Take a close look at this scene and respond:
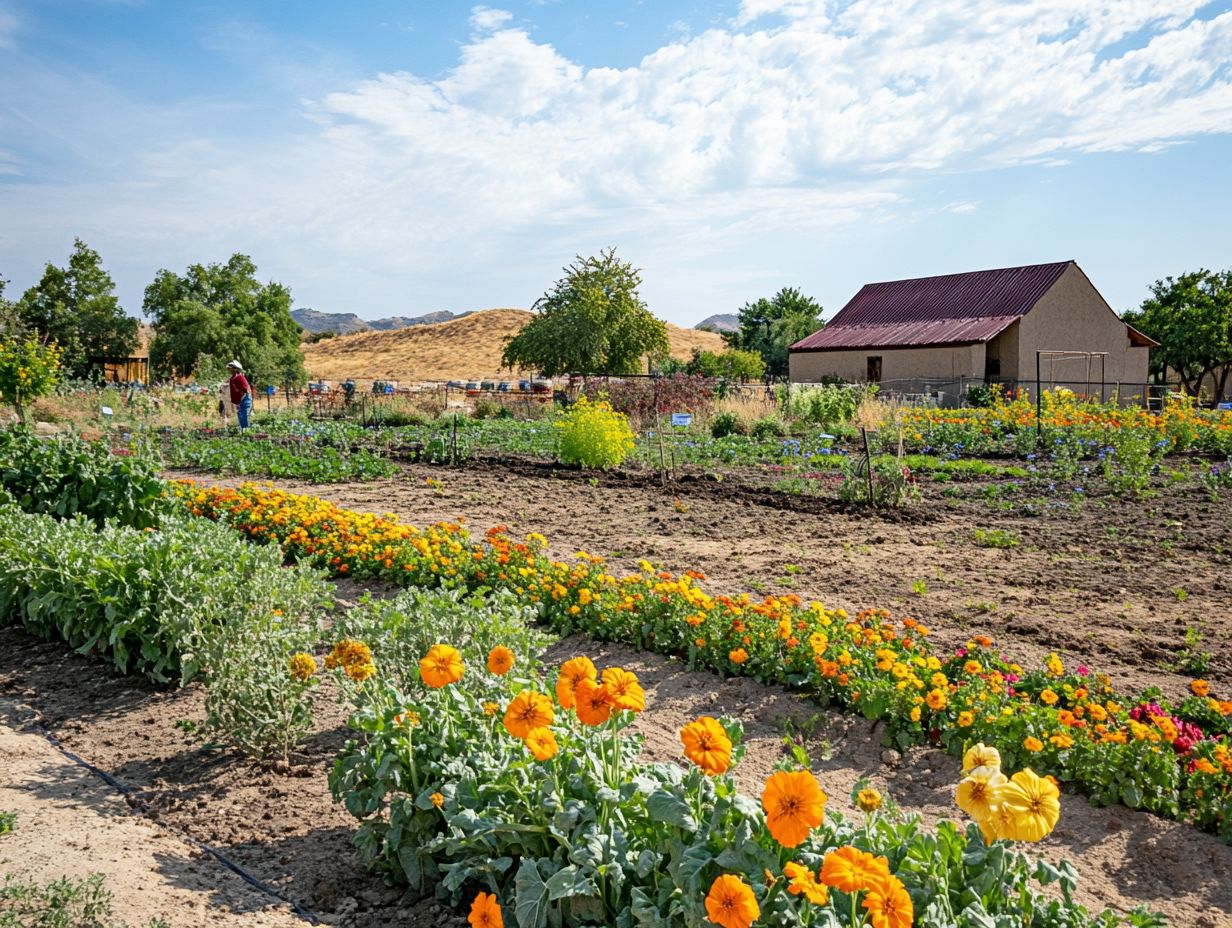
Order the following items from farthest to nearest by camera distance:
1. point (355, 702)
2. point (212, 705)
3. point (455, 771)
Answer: point (212, 705), point (355, 702), point (455, 771)

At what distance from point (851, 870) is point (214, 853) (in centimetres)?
235

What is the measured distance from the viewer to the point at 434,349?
7794 cm

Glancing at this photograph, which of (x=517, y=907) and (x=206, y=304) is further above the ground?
(x=206, y=304)

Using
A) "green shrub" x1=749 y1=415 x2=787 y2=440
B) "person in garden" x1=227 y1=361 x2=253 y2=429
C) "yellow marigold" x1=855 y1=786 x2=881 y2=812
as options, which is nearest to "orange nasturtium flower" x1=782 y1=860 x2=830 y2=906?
"yellow marigold" x1=855 y1=786 x2=881 y2=812

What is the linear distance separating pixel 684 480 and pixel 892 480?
116 inches

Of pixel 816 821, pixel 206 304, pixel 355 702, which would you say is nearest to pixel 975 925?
pixel 816 821

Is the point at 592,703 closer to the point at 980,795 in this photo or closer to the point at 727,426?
the point at 980,795

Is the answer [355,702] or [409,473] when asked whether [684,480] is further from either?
[355,702]

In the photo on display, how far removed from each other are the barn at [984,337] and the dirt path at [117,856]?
29671 mm

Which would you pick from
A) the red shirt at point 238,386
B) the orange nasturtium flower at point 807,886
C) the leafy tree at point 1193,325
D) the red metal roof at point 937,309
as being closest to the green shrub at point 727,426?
the red shirt at point 238,386

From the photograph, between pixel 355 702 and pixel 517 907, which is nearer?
pixel 517 907

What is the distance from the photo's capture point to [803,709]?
4559 mm

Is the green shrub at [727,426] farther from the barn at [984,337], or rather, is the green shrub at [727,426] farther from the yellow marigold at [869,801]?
the yellow marigold at [869,801]

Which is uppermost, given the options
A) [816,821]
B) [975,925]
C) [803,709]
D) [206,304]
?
[206,304]
